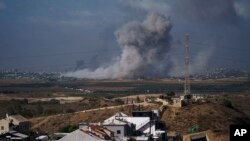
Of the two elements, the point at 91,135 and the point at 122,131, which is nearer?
the point at 91,135

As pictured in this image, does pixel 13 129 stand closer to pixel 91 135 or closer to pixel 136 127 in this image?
pixel 136 127

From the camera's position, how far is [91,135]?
28.4 m

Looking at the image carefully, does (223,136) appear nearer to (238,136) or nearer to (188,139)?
(188,139)

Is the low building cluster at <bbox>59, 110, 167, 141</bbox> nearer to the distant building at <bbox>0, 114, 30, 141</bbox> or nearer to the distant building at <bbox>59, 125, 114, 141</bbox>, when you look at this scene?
the distant building at <bbox>59, 125, 114, 141</bbox>

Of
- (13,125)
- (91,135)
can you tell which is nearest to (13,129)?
(13,125)

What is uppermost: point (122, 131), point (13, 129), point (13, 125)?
point (122, 131)

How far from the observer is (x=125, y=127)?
33.1 m

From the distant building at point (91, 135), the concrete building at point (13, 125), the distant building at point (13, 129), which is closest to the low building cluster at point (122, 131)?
the distant building at point (91, 135)

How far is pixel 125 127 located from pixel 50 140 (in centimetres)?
441

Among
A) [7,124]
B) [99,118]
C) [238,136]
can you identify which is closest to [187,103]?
[99,118]

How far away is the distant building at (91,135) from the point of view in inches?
1101

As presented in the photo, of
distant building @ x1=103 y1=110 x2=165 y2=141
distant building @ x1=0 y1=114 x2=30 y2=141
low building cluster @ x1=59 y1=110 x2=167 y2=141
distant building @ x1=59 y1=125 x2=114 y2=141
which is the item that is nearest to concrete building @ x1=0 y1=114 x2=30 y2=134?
distant building @ x1=0 y1=114 x2=30 y2=141

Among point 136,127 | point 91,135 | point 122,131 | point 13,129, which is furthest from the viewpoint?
point 13,129

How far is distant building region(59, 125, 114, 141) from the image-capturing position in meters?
28.0
